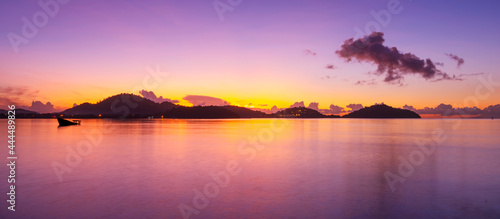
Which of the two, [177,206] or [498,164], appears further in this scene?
[498,164]

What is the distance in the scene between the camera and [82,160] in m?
22.8

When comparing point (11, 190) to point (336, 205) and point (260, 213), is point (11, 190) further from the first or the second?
point (336, 205)

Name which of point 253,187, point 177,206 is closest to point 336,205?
point 253,187

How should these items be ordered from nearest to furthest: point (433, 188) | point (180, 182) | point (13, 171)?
1. point (433, 188)
2. point (180, 182)
3. point (13, 171)

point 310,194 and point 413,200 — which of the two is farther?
point 310,194

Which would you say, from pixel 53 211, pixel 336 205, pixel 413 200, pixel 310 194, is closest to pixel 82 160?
pixel 53 211

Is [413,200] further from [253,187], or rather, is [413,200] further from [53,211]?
[53,211]

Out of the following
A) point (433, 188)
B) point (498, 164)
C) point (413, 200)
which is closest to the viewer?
point (413, 200)

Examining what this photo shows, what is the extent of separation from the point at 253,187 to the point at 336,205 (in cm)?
420

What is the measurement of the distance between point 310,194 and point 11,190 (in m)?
12.3

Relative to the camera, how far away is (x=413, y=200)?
12.1 metres

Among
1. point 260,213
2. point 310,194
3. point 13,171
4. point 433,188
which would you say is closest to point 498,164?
point 433,188

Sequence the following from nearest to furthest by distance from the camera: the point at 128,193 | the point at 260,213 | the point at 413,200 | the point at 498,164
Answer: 1. the point at 260,213
2. the point at 413,200
3. the point at 128,193
4. the point at 498,164

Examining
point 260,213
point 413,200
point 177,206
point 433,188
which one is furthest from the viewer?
point 433,188
